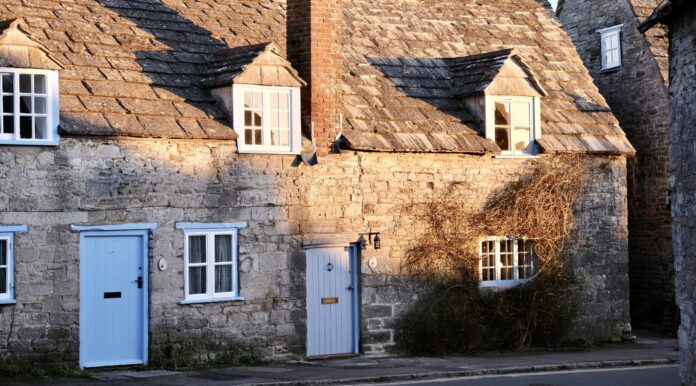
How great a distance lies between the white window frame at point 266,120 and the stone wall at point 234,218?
7.2 inches

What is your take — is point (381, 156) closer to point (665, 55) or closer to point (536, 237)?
point (536, 237)

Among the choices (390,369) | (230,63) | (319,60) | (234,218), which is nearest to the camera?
(390,369)

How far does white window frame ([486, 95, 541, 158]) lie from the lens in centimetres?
2200

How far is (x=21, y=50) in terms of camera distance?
17359 mm

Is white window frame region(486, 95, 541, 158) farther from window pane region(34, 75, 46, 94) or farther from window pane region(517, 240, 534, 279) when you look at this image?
window pane region(34, 75, 46, 94)

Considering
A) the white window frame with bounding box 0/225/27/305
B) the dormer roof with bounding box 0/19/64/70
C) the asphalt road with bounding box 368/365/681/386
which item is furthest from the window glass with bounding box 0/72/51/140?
the asphalt road with bounding box 368/365/681/386

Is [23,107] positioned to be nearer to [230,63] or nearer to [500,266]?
[230,63]

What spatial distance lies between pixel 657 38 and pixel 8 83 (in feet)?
50.9

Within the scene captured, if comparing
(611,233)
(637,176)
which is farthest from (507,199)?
(637,176)

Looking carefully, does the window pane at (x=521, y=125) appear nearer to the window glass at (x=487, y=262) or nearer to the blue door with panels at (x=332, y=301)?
the window glass at (x=487, y=262)

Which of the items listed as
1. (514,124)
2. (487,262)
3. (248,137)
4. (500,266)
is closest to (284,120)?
(248,137)

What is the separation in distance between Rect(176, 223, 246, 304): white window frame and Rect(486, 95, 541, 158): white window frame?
580cm

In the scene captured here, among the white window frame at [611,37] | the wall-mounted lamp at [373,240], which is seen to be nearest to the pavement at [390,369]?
the wall-mounted lamp at [373,240]

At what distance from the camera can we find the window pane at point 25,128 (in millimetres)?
17422
